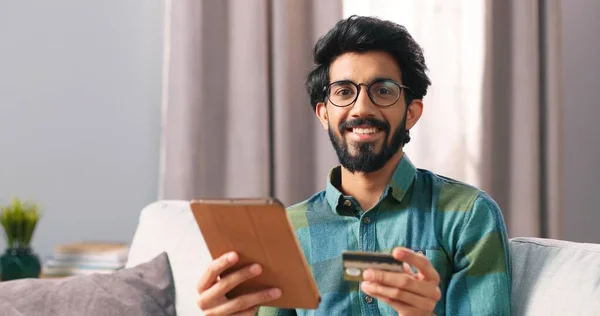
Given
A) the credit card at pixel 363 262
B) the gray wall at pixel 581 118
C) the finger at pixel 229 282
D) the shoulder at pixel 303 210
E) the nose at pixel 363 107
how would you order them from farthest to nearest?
the gray wall at pixel 581 118
the shoulder at pixel 303 210
the nose at pixel 363 107
the finger at pixel 229 282
the credit card at pixel 363 262

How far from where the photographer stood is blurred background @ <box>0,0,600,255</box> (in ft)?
7.75

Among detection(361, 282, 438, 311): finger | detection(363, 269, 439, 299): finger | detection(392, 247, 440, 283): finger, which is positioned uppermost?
detection(392, 247, 440, 283): finger

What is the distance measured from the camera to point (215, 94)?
238cm

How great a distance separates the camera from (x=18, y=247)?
224 centimetres

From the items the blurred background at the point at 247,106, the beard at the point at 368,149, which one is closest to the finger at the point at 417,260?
the beard at the point at 368,149

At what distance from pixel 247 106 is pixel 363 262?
4.53 feet

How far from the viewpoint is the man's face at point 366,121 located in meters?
1.41

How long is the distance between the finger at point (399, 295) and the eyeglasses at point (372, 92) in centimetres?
44

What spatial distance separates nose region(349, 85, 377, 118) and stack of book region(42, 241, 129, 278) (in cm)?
106

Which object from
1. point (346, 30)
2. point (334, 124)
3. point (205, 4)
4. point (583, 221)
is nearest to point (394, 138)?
point (334, 124)

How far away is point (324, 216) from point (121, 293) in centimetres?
54

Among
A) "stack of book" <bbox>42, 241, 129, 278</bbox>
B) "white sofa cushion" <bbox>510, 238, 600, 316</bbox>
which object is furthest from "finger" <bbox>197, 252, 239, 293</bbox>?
"stack of book" <bbox>42, 241, 129, 278</bbox>

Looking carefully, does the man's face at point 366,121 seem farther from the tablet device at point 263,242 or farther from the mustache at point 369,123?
the tablet device at point 263,242

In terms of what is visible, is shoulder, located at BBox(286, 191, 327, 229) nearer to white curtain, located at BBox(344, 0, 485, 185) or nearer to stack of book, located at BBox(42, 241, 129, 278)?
stack of book, located at BBox(42, 241, 129, 278)
